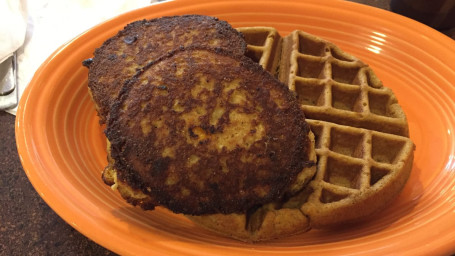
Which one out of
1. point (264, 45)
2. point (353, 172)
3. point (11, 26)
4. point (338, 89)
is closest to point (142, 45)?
point (264, 45)

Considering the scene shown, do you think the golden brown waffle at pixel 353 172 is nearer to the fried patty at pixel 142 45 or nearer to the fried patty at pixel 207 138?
the fried patty at pixel 207 138

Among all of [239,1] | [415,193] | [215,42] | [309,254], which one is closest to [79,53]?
[215,42]

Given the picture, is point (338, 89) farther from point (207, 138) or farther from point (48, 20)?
point (48, 20)

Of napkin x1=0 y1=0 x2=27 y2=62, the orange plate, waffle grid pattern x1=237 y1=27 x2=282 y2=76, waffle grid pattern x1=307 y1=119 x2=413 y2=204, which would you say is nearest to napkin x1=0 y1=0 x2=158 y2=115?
napkin x1=0 y1=0 x2=27 y2=62

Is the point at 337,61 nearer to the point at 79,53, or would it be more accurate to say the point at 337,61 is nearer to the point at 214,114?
the point at 214,114

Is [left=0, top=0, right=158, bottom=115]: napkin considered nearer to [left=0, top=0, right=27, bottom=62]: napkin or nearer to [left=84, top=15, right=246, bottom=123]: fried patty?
[left=0, top=0, right=27, bottom=62]: napkin
